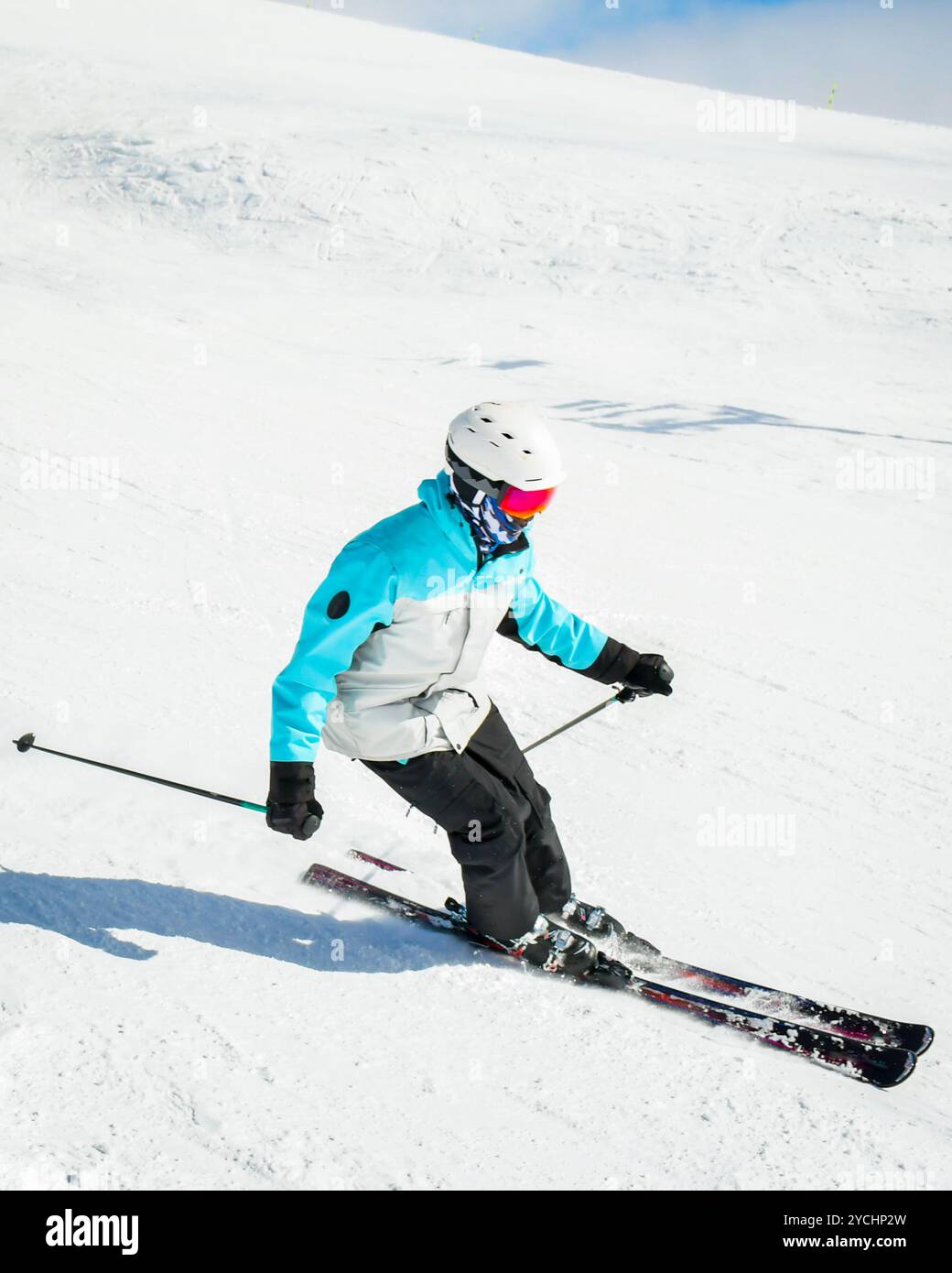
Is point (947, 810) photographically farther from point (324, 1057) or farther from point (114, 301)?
point (114, 301)

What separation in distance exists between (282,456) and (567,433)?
9.39 feet

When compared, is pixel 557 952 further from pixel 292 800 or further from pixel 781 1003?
pixel 292 800

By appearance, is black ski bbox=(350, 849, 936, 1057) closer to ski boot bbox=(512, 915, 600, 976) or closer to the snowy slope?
the snowy slope

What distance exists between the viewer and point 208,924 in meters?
3.41

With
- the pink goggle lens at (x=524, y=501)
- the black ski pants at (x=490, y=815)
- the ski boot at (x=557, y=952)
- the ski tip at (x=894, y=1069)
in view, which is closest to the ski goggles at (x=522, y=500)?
the pink goggle lens at (x=524, y=501)

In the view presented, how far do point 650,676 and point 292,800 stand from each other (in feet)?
4.95

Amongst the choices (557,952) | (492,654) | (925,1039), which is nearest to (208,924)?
Result: (557,952)

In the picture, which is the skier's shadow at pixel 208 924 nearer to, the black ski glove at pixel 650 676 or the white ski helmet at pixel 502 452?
the black ski glove at pixel 650 676

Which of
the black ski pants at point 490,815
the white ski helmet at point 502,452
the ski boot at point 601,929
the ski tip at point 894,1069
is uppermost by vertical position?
the white ski helmet at point 502,452

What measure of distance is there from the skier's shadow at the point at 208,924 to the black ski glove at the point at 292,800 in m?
0.71

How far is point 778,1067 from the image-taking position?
3084mm

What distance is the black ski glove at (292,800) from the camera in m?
2.83

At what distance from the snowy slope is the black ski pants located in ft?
0.95
